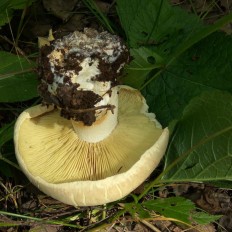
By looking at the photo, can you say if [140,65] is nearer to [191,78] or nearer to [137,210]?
[191,78]

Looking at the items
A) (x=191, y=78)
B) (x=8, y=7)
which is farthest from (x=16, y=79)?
(x=191, y=78)

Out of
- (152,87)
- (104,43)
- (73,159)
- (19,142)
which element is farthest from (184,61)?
(19,142)

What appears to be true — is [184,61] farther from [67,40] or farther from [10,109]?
[10,109]

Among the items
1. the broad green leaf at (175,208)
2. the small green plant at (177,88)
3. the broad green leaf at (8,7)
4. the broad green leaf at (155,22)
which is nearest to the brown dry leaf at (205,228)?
the small green plant at (177,88)

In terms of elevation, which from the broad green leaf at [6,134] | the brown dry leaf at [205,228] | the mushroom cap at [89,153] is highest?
the mushroom cap at [89,153]

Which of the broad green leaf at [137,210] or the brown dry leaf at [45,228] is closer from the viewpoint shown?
the broad green leaf at [137,210]

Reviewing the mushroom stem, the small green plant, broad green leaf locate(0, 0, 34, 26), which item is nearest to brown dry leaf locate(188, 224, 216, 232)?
the small green plant

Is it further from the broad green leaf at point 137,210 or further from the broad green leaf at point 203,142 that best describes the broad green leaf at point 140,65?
the broad green leaf at point 137,210
